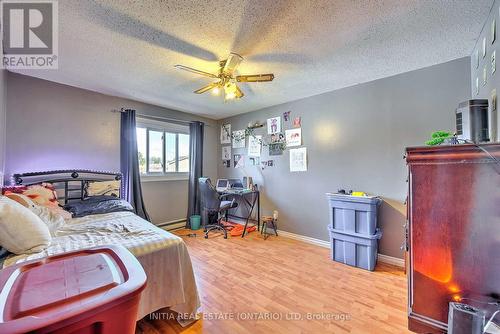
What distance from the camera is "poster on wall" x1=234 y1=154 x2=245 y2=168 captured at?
430 cm

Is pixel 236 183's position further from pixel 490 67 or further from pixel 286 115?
pixel 490 67

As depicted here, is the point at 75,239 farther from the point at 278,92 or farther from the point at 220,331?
the point at 278,92

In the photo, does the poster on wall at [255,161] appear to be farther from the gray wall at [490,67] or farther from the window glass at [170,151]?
the gray wall at [490,67]

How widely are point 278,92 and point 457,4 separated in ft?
6.41

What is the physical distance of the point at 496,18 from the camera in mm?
1431

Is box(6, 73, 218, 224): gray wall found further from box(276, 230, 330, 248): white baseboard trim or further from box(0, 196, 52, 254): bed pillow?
box(276, 230, 330, 248): white baseboard trim

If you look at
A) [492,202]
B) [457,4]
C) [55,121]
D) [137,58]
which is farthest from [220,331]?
[55,121]

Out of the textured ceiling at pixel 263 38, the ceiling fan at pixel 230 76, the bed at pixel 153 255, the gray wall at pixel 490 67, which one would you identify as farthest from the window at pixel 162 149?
the gray wall at pixel 490 67

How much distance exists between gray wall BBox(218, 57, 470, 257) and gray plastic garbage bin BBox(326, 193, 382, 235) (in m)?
0.37

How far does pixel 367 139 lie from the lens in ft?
9.28

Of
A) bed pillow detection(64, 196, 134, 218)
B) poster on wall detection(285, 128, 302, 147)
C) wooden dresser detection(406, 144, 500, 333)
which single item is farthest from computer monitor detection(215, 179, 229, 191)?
wooden dresser detection(406, 144, 500, 333)

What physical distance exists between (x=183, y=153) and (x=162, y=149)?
1.42 ft

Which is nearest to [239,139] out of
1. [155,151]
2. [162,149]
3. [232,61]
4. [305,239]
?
[162,149]

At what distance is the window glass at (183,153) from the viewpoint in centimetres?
427
